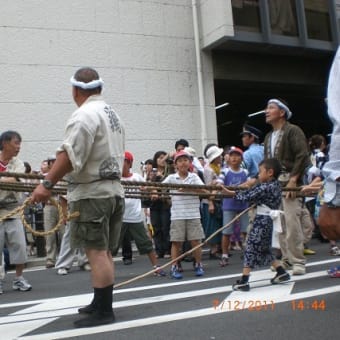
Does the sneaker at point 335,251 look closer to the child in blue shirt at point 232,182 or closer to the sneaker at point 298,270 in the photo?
the child in blue shirt at point 232,182

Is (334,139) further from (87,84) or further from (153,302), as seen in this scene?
(153,302)

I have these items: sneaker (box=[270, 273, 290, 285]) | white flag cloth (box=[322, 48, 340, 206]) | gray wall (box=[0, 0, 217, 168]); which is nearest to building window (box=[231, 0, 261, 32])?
gray wall (box=[0, 0, 217, 168])

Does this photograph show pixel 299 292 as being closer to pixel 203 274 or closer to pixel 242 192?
pixel 242 192

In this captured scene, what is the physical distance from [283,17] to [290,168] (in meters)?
8.14

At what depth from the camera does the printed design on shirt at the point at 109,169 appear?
4.11 meters

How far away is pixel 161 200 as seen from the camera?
28.3ft

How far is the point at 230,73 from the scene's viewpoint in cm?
1331

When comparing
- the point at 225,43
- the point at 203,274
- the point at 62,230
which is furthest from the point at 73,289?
the point at 225,43

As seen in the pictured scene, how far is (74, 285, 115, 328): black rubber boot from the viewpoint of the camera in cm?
399

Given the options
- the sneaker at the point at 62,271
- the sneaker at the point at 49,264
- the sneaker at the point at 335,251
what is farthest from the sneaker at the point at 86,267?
the sneaker at the point at 335,251

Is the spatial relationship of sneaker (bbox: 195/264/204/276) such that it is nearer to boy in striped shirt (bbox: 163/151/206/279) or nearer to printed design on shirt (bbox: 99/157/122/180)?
boy in striped shirt (bbox: 163/151/206/279)

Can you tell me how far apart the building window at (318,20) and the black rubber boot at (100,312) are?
11164mm

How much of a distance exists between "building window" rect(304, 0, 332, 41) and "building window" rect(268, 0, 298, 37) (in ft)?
1.52
